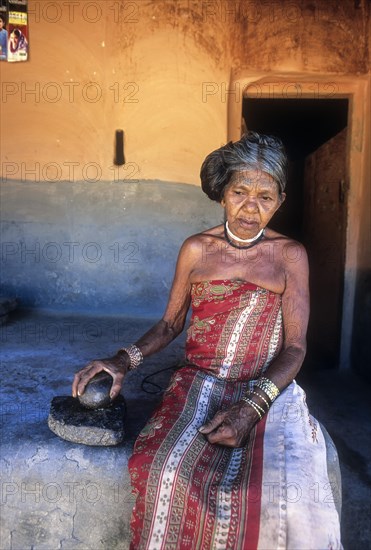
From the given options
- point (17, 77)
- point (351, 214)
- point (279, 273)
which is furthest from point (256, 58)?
point (279, 273)

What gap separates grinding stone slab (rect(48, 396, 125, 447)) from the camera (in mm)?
1876

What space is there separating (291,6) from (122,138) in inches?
64.9

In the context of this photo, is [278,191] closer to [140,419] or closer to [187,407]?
[187,407]

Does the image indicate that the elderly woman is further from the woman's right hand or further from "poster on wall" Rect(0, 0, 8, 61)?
"poster on wall" Rect(0, 0, 8, 61)

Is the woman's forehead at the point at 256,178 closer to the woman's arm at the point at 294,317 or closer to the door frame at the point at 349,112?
the woman's arm at the point at 294,317

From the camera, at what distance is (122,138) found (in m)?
3.98

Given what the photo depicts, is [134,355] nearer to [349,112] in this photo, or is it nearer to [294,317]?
[294,317]

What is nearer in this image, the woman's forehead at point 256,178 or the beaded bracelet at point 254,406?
the beaded bracelet at point 254,406

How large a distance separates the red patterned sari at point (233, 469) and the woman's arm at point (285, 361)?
5 cm

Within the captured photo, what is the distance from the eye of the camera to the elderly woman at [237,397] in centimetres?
144

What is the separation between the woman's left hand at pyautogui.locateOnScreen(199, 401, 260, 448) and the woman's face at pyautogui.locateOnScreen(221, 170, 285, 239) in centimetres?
72

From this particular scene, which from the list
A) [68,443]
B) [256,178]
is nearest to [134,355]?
[68,443]

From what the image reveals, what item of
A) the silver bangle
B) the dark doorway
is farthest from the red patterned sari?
the dark doorway

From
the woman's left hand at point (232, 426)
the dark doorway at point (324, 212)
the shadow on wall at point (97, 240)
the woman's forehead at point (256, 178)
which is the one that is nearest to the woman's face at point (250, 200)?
the woman's forehead at point (256, 178)
